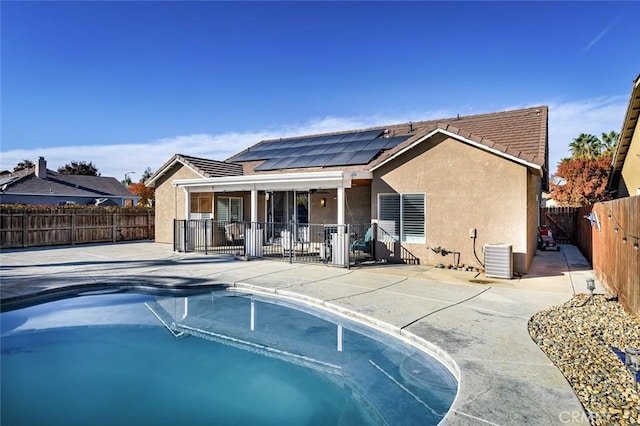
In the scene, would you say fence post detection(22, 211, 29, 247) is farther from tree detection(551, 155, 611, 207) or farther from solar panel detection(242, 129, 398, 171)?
tree detection(551, 155, 611, 207)

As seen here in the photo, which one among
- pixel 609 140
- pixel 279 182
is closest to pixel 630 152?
pixel 279 182

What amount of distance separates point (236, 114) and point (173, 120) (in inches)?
180

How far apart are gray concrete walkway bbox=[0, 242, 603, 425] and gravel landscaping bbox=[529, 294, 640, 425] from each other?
0.60 feet

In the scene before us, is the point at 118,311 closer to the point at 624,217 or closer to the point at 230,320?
the point at 230,320

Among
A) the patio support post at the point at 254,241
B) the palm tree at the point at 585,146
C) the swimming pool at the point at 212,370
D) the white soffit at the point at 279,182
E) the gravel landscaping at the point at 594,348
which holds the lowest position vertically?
the swimming pool at the point at 212,370

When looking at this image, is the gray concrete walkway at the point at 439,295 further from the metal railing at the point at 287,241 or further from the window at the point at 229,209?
the window at the point at 229,209

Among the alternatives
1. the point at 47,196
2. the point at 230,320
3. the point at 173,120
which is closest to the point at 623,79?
the point at 230,320

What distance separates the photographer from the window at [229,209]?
61.9ft

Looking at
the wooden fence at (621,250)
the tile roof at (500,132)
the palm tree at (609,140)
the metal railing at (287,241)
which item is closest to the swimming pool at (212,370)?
the wooden fence at (621,250)

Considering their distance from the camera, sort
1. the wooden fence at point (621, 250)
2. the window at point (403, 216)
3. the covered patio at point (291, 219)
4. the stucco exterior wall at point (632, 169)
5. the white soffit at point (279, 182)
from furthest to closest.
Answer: the stucco exterior wall at point (632, 169)
the covered patio at point (291, 219)
the white soffit at point (279, 182)
the window at point (403, 216)
the wooden fence at point (621, 250)

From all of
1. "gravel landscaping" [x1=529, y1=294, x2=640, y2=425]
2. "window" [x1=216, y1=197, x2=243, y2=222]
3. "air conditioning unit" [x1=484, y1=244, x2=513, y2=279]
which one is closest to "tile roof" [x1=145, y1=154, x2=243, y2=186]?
"window" [x1=216, y1=197, x2=243, y2=222]

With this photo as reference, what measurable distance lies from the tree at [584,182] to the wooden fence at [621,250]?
77.0ft

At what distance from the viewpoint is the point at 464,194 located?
12.0m

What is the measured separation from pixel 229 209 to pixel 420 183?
1048cm
